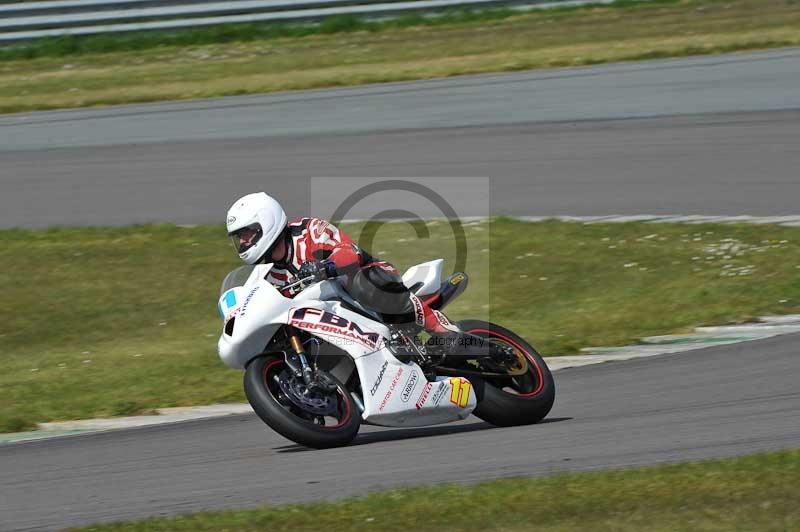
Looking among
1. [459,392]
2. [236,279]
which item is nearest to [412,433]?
[459,392]

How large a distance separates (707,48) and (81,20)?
11.4 m

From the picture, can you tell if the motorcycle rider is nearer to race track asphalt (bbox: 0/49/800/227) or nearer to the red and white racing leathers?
the red and white racing leathers

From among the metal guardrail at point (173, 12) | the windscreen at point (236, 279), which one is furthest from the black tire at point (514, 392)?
the metal guardrail at point (173, 12)

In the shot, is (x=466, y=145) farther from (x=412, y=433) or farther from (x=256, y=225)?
(x=256, y=225)

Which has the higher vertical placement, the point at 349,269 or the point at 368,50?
the point at 349,269

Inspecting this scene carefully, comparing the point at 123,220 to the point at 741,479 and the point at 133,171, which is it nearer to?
the point at 133,171

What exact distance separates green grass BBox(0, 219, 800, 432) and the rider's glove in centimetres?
242

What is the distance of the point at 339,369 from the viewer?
791 centimetres

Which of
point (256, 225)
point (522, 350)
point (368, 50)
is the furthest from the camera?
point (368, 50)

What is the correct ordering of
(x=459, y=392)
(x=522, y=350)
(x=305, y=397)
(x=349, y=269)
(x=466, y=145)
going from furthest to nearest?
(x=466, y=145) < (x=522, y=350) < (x=459, y=392) < (x=349, y=269) < (x=305, y=397)

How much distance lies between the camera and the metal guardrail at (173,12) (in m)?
25.5

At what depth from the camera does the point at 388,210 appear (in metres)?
15.8

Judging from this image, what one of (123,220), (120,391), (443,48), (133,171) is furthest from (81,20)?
(120,391)

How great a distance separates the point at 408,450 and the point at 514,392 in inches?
38.2
